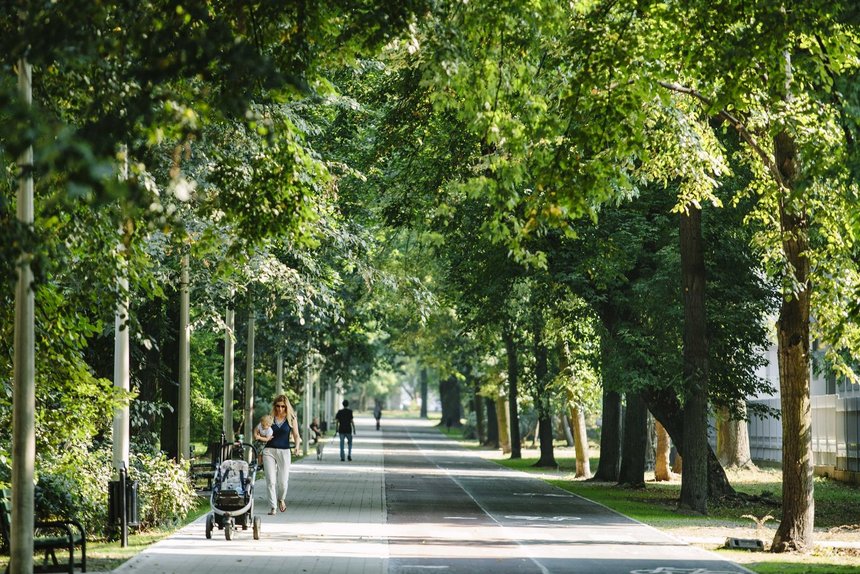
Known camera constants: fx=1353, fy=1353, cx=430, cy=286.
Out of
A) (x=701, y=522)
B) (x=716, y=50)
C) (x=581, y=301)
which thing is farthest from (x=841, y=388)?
(x=716, y=50)

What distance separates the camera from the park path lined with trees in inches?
384

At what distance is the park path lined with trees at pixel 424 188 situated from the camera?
9750 mm

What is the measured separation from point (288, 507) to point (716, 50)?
13283mm

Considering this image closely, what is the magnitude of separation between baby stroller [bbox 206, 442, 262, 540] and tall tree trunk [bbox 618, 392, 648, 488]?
57.5ft

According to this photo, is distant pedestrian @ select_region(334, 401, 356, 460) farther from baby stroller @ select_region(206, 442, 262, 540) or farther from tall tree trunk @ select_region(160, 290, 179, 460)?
baby stroller @ select_region(206, 442, 262, 540)

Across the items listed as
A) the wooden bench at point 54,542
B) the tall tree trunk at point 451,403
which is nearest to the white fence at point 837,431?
the wooden bench at point 54,542

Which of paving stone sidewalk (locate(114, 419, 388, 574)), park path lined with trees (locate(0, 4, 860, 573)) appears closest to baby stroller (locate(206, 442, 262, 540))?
paving stone sidewalk (locate(114, 419, 388, 574))

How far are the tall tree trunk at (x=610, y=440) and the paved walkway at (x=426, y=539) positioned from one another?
3835mm

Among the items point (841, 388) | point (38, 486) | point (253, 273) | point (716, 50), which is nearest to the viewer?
point (716, 50)

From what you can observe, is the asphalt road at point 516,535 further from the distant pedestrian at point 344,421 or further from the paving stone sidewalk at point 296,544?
the distant pedestrian at point 344,421

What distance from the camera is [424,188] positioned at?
20641 millimetres

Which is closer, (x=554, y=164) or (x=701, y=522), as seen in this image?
(x=554, y=164)

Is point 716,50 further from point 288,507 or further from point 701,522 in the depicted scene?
point 288,507

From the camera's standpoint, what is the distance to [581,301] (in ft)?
106
